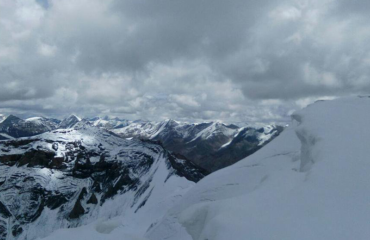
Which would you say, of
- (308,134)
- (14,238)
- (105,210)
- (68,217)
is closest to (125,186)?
(105,210)

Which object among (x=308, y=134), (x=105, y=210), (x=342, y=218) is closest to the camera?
(x=342, y=218)

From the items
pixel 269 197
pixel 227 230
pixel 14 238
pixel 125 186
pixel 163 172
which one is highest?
pixel 269 197

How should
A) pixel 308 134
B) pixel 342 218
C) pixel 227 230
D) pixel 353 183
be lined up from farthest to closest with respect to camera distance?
pixel 308 134 < pixel 353 183 < pixel 227 230 < pixel 342 218

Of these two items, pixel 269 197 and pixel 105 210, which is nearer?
pixel 269 197

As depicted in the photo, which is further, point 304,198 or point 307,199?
point 304,198

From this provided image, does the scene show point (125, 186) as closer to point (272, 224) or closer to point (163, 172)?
point (163, 172)

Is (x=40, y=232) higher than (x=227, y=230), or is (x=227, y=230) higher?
→ (x=227, y=230)

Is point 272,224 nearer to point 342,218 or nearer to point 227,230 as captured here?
point 227,230
